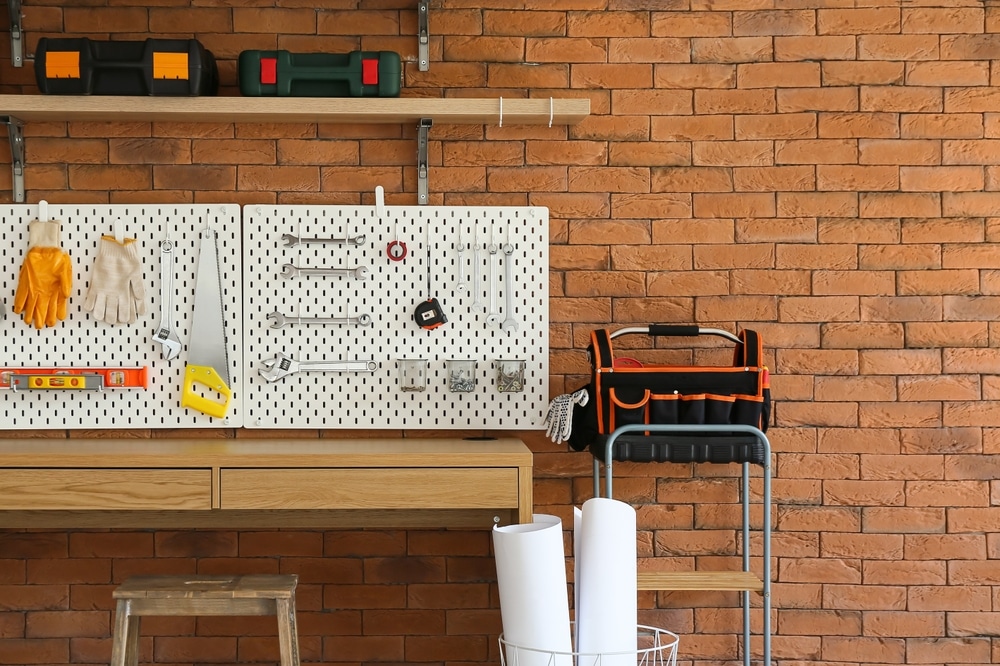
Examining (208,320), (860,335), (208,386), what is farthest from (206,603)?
A: (860,335)

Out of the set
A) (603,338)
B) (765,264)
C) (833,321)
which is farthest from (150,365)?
(833,321)

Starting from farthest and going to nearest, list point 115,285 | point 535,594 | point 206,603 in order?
point 115,285 < point 206,603 < point 535,594

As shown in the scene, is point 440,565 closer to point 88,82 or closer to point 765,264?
point 765,264

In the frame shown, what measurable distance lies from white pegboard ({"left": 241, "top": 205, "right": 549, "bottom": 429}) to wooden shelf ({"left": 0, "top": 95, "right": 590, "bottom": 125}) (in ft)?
0.89

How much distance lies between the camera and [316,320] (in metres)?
2.46

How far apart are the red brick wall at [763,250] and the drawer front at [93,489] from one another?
58cm

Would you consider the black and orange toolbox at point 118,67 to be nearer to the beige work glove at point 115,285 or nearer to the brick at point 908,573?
the beige work glove at point 115,285

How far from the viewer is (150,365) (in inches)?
96.8

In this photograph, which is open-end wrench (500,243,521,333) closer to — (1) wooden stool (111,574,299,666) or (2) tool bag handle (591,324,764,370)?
(2) tool bag handle (591,324,764,370)

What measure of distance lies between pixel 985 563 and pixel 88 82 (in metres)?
2.83

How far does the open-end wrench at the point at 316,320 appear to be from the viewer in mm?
2451

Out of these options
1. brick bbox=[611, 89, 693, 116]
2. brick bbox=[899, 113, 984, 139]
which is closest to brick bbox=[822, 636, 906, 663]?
brick bbox=[899, 113, 984, 139]

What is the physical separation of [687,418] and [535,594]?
61cm

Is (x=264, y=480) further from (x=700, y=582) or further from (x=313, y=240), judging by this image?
(x=700, y=582)
